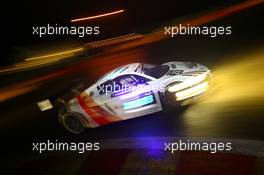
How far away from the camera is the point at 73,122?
14.3 ft

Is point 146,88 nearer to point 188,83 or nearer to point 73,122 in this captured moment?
point 188,83

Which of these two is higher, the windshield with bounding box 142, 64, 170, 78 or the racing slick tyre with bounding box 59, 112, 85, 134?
the windshield with bounding box 142, 64, 170, 78

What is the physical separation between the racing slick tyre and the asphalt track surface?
0.05 meters

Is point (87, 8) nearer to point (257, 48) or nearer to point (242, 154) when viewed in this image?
point (257, 48)

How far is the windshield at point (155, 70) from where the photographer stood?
14.0 feet

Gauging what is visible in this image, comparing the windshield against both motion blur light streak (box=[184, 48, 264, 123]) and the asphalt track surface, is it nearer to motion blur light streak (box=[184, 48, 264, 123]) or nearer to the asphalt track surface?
the asphalt track surface

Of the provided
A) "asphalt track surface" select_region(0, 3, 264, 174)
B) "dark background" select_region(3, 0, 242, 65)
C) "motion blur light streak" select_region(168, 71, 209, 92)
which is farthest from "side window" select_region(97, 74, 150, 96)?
"dark background" select_region(3, 0, 242, 65)

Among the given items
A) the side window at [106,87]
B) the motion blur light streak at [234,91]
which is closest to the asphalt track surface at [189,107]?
the motion blur light streak at [234,91]

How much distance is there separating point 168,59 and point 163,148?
84 cm

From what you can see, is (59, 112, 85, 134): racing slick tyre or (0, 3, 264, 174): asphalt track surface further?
(59, 112, 85, 134): racing slick tyre

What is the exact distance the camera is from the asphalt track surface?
166 inches

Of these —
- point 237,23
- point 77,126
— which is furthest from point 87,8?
point 237,23

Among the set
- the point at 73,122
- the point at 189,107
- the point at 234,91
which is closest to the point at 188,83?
the point at 189,107

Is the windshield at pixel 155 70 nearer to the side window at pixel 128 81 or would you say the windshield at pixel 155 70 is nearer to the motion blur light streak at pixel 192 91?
the side window at pixel 128 81
